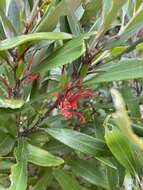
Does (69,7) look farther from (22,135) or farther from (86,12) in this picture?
(22,135)

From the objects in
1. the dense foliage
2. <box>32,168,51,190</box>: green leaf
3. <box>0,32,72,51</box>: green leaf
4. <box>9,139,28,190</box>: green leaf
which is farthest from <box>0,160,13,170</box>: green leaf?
<box>0,32,72,51</box>: green leaf

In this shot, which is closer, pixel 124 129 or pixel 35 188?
pixel 124 129

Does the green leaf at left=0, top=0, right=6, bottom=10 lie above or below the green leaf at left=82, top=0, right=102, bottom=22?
below

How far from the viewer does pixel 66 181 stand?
127 centimetres

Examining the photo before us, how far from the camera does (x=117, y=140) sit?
0.95 m

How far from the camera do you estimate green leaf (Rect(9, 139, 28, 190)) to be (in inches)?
38.1

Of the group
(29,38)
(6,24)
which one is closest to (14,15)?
(6,24)

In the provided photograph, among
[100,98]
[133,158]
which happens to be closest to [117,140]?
[133,158]

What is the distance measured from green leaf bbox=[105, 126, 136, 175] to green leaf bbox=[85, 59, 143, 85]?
0.13 metres

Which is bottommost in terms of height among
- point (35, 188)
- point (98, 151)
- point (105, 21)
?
point (35, 188)

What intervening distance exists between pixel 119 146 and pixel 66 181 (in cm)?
36

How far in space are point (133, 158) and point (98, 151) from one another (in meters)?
0.09

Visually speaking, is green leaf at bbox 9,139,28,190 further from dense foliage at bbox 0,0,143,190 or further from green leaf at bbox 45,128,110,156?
green leaf at bbox 45,128,110,156

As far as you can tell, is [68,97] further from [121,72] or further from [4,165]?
[4,165]
